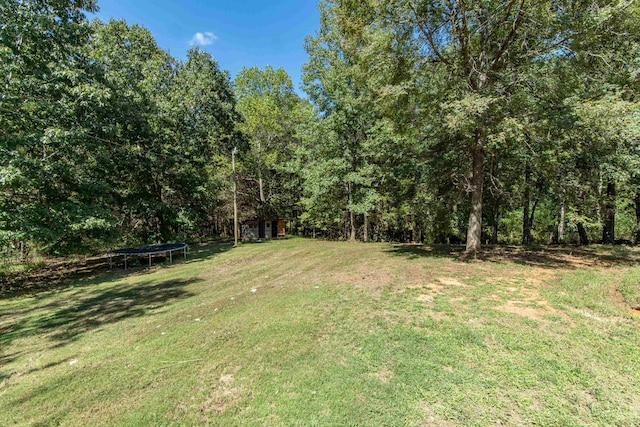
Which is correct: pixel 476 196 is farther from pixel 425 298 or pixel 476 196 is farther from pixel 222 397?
pixel 222 397

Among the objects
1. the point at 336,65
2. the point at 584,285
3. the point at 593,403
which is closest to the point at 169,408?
the point at 593,403

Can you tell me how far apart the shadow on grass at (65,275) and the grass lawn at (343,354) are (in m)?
2.04

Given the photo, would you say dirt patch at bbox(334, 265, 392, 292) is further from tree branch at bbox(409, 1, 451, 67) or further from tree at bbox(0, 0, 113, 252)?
tree at bbox(0, 0, 113, 252)

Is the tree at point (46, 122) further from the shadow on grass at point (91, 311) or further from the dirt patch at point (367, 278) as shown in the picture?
the dirt patch at point (367, 278)

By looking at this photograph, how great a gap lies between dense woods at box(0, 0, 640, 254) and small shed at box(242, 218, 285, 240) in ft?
22.3

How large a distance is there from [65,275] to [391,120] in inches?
547

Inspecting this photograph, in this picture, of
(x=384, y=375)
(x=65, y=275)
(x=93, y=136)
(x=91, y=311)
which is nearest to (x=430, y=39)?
(x=384, y=375)

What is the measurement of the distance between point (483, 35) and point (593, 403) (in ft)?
31.5

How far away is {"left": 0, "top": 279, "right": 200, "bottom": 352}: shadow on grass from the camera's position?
497cm

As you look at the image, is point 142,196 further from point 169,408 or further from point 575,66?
point 575,66

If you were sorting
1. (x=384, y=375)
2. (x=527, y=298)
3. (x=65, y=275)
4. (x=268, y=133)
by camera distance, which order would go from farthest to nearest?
(x=268, y=133), (x=65, y=275), (x=527, y=298), (x=384, y=375)

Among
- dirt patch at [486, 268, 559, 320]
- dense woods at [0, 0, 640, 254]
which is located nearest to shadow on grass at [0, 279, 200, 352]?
dense woods at [0, 0, 640, 254]

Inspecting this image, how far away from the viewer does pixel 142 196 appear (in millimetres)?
14023

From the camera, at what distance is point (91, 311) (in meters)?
6.07
